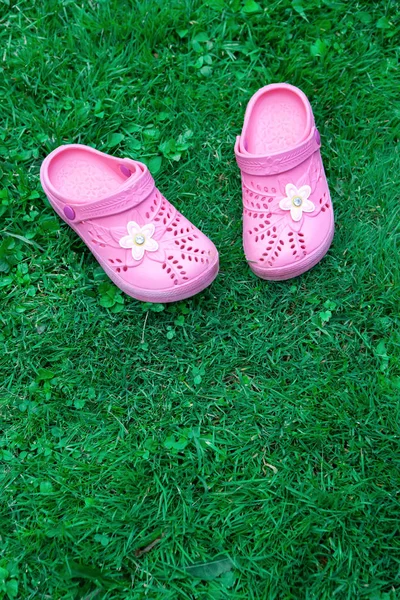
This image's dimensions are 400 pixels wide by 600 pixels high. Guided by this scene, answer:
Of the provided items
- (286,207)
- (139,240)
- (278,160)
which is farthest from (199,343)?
(278,160)

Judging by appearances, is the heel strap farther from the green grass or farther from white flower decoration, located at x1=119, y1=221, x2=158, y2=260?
white flower decoration, located at x1=119, y1=221, x2=158, y2=260

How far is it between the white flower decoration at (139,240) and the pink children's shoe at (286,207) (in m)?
0.40

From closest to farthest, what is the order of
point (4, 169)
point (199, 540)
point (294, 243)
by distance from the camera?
point (199, 540) < point (294, 243) < point (4, 169)

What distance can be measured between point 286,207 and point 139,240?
591 mm

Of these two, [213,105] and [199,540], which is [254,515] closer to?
[199,540]

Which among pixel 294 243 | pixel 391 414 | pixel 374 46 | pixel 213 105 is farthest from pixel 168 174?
pixel 391 414

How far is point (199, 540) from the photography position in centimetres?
221

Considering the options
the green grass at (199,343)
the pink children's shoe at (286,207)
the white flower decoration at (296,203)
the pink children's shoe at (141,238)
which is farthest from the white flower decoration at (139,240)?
the white flower decoration at (296,203)

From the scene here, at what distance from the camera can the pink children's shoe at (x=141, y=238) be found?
228cm

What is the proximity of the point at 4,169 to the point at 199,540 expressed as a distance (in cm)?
173

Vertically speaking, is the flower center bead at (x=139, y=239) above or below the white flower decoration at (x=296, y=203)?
above

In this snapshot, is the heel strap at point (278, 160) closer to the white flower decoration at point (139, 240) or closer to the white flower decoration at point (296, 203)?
the white flower decoration at point (296, 203)

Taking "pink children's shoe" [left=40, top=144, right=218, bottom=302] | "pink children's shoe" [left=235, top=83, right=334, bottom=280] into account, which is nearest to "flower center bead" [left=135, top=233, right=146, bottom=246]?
"pink children's shoe" [left=40, top=144, right=218, bottom=302]

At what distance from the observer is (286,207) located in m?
2.36
